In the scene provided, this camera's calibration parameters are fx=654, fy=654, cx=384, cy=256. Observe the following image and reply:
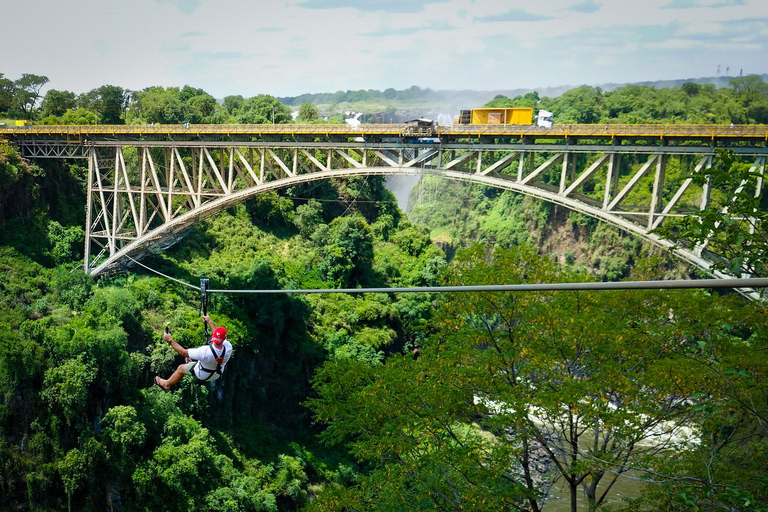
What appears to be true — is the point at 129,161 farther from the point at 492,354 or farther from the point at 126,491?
the point at 492,354

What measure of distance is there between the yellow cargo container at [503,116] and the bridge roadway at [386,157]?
821 mm

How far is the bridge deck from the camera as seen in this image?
1791cm

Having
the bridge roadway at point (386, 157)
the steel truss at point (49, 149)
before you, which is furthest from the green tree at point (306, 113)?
the steel truss at point (49, 149)

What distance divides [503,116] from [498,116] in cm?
21

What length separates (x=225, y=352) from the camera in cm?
814

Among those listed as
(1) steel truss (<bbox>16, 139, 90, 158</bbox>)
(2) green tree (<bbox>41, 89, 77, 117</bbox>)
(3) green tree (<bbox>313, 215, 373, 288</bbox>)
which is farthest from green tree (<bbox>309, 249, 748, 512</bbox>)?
(2) green tree (<bbox>41, 89, 77, 117</bbox>)

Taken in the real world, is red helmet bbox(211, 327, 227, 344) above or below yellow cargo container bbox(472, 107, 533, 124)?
below

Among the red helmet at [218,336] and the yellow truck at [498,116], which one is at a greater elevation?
the yellow truck at [498,116]

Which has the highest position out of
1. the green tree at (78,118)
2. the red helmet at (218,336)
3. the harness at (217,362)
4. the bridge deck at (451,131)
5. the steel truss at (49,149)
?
A: the green tree at (78,118)

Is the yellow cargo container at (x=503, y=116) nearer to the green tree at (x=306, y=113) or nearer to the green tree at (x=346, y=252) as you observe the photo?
the green tree at (x=346, y=252)

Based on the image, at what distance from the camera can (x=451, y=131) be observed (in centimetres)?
2089

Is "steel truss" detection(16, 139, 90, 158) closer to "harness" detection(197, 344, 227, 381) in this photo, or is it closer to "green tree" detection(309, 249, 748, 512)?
"green tree" detection(309, 249, 748, 512)

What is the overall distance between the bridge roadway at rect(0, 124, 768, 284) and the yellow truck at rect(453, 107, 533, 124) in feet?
2.72

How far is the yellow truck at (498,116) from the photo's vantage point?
22094 millimetres
